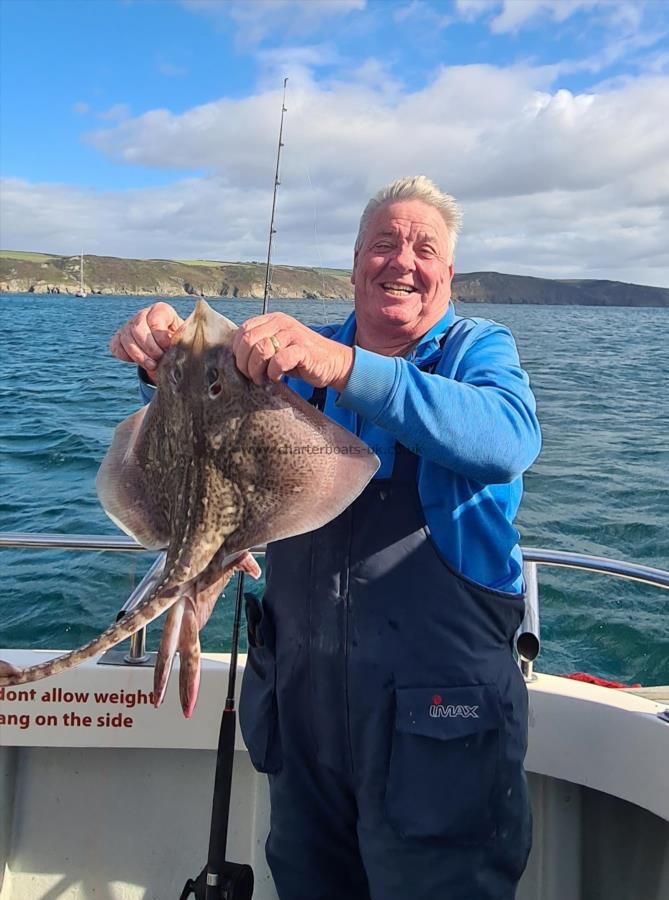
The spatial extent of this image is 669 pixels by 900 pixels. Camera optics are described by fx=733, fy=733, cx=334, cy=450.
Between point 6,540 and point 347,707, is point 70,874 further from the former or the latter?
point 347,707

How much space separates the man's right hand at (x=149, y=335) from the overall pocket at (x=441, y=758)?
1.23 meters

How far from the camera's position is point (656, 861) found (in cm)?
310

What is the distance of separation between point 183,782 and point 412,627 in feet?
6.24

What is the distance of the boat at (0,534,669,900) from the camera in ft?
9.89

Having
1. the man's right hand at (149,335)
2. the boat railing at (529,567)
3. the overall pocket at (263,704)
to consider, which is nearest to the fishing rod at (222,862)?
the overall pocket at (263,704)

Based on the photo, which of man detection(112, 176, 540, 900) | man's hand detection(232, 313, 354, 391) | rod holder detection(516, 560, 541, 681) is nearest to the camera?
man's hand detection(232, 313, 354, 391)

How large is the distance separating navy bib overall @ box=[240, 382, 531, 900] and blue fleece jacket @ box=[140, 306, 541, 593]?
7 centimetres

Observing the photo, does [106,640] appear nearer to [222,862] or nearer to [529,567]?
[222,862]

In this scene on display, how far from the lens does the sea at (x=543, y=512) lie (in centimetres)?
768

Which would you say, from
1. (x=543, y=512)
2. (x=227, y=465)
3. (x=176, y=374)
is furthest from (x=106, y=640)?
(x=543, y=512)

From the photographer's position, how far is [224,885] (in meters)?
2.60

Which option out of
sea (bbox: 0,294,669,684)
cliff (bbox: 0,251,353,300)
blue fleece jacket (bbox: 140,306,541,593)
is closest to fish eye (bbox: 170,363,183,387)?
blue fleece jacket (bbox: 140,306,541,593)

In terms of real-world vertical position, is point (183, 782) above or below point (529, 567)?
below

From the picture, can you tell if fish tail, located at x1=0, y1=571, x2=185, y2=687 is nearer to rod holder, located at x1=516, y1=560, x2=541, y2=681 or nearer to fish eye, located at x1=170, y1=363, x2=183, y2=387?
fish eye, located at x1=170, y1=363, x2=183, y2=387
